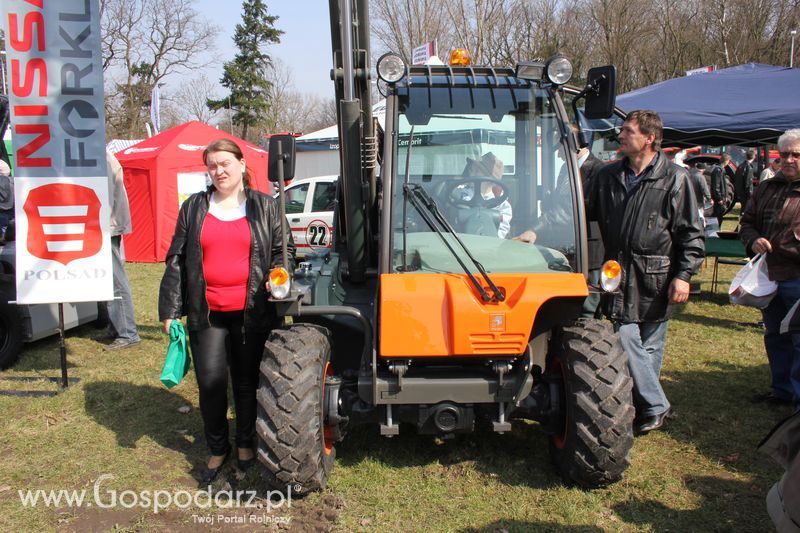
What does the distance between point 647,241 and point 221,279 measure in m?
2.82

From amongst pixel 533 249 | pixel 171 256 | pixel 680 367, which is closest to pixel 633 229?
pixel 533 249

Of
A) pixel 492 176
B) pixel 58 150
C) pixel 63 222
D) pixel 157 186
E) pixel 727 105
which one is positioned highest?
pixel 727 105

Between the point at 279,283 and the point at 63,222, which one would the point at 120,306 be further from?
the point at 279,283

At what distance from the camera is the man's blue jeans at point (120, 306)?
21.6 feet

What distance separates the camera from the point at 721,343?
21.8ft

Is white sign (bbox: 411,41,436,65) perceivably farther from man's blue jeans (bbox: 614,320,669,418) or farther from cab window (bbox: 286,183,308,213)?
man's blue jeans (bbox: 614,320,669,418)

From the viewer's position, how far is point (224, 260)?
12.3 feet

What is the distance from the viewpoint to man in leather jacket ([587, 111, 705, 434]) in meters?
4.13

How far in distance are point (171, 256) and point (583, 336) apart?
99.4 inches

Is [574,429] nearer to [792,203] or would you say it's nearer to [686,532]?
[686,532]

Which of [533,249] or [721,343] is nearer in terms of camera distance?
[533,249]

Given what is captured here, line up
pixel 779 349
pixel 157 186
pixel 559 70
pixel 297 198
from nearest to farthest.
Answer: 1. pixel 559 70
2. pixel 779 349
3. pixel 297 198
4. pixel 157 186

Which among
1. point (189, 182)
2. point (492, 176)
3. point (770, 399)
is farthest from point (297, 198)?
point (770, 399)

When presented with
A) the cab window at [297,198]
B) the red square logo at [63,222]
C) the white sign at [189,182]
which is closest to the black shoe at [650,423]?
the red square logo at [63,222]
